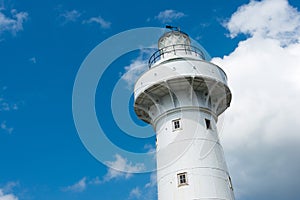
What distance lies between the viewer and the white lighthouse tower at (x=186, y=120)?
16625mm

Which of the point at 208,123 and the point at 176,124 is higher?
the point at 208,123

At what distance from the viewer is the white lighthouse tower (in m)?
16.6

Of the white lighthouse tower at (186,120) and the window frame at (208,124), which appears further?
the window frame at (208,124)

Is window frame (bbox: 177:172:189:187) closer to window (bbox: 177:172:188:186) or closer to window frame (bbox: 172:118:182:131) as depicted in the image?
window (bbox: 177:172:188:186)

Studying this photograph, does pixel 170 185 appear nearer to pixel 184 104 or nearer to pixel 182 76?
pixel 184 104

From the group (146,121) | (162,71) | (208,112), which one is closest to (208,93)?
(208,112)

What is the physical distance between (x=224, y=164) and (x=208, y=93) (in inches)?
167

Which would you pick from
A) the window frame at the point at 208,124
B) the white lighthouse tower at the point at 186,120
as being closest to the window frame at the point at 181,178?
the white lighthouse tower at the point at 186,120

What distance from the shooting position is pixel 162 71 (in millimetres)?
18766

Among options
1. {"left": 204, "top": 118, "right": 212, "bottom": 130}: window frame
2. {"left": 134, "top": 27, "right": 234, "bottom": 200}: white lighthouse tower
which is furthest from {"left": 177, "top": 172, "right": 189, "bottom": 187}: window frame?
Answer: {"left": 204, "top": 118, "right": 212, "bottom": 130}: window frame

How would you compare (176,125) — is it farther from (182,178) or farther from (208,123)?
(182,178)

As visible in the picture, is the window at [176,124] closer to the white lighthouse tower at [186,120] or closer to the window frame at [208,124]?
the white lighthouse tower at [186,120]

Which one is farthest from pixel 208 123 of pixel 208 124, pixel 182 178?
pixel 182 178

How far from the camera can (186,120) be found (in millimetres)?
18312
